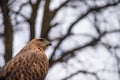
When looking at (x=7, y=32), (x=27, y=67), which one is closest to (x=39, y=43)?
(x=27, y=67)

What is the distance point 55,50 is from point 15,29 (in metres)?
1.27

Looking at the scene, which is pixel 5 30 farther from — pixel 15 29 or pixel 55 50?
pixel 55 50

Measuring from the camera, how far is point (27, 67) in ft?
18.8

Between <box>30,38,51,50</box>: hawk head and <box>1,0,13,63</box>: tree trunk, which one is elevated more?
<box>1,0,13,63</box>: tree trunk

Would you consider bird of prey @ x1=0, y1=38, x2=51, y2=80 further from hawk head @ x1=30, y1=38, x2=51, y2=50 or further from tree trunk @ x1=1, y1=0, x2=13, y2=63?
tree trunk @ x1=1, y1=0, x2=13, y2=63

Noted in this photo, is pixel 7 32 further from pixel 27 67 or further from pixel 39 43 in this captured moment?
pixel 27 67

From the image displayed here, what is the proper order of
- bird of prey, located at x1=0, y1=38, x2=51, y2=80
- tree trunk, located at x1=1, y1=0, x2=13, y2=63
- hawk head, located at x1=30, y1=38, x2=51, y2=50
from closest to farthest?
bird of prey, located at x1=0, y1=38, x2=51, y2=80 < hawk head, located at x1=30, y1=38, x2=51, y2=50 < tree trunk, located at x1=1, y1=0, x2=13, y2=63

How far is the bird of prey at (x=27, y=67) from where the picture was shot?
5656mm

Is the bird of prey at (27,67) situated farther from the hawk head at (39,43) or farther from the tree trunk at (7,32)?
the tree trunk at (7,32)

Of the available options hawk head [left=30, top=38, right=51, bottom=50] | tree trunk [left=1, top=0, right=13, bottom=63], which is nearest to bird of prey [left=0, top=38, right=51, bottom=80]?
hawk head [left=30, top=38, right=51, bottom=50]

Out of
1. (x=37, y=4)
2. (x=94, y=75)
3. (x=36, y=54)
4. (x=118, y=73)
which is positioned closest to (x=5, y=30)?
(x=37, y=4)

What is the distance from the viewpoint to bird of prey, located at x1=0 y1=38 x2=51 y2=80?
18.6 feet

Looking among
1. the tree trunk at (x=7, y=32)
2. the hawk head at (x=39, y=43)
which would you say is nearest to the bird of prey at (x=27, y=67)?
the hawk head at (x=39, y=43)

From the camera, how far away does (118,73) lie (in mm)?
7598
